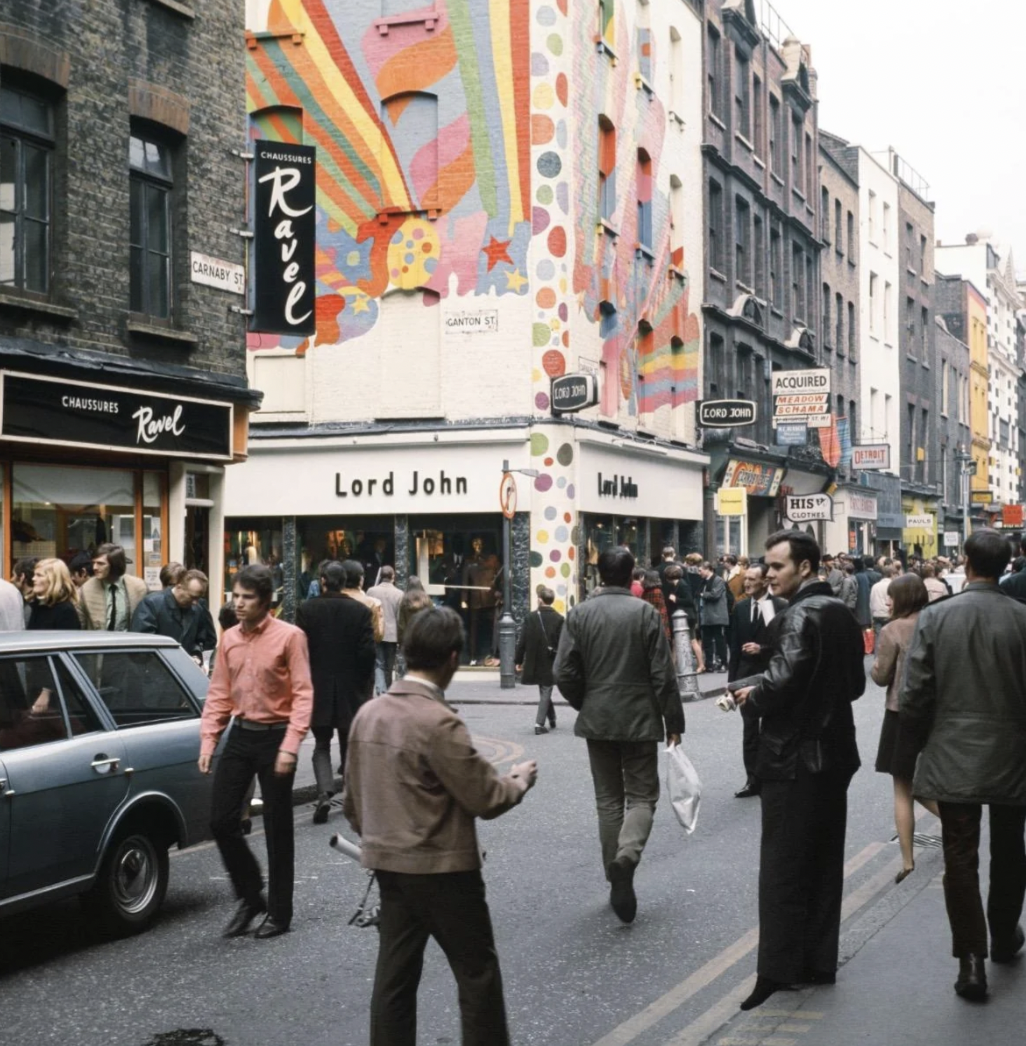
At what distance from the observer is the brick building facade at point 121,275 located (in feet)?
48.6

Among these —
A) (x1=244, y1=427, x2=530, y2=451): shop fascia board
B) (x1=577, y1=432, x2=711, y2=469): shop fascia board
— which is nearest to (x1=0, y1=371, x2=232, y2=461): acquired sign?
(x1=244, y1=427, x2=530, y2=451): shop fascia board

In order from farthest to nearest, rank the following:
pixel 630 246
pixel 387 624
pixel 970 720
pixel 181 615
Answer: pixel 630 246 → pixel 387 624 → pixel 181 615 → pixel 970 720

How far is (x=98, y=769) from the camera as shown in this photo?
7.39m

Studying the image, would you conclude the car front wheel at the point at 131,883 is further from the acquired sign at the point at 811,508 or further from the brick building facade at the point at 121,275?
the acquired sign at the point at 811,508

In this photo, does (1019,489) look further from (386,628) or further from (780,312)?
(386,628)

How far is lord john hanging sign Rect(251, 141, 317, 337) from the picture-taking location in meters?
18.1

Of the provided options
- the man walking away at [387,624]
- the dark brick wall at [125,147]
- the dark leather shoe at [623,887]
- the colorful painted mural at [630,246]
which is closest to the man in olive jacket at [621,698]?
the dark leather shoe at [623,887]

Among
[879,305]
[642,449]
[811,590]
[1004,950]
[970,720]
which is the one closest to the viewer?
[970,720]

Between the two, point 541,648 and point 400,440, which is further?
point 400,440

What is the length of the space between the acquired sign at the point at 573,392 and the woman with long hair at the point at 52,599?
1433cm

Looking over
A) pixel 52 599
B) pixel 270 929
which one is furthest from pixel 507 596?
pixel 270 929

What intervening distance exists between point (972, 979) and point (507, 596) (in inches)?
748

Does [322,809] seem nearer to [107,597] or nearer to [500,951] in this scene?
[107,597]

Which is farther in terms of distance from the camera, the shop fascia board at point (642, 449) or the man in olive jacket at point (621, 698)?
the shop fascia board at point (642, 449)
